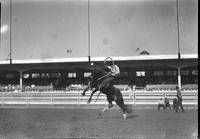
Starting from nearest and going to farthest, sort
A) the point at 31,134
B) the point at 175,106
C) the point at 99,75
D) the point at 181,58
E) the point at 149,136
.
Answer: the point at 149,136 → the point at 31,134 → the point at 99,75 → the point at 175,106 → the point at 181,58

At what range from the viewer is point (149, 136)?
635 centimetres

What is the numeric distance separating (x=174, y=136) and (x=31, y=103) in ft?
47.1

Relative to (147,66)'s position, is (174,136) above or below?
below

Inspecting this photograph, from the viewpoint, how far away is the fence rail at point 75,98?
17.6 metres

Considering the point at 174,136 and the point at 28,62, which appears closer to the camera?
the point at 174,136

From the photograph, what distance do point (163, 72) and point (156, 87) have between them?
12.1 feet

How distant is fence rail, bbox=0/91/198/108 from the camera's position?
17.6m

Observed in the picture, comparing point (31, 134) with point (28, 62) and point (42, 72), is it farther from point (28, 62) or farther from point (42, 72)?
point (42, 72)

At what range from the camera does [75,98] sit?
18625mm

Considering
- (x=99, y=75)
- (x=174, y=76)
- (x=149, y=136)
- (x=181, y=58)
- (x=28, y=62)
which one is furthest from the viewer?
(x=174, y=76)

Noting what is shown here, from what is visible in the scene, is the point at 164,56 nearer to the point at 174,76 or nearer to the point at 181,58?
the point at 181,58

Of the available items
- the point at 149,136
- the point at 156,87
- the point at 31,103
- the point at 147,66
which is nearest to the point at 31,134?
the point at 149,136

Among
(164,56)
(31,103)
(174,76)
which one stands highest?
(164,56)

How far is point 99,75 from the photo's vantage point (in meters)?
10.1
